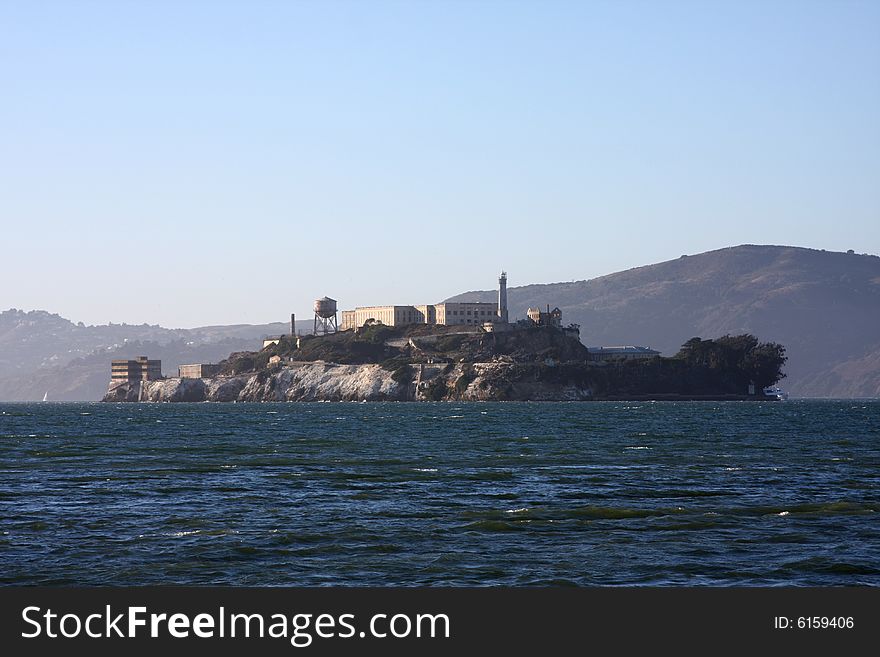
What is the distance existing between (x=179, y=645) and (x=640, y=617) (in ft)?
29.1

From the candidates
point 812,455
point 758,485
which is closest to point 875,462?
point 812,455

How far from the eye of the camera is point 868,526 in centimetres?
4722

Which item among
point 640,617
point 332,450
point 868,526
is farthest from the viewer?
point 332,450

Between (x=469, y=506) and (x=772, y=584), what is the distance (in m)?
21.0

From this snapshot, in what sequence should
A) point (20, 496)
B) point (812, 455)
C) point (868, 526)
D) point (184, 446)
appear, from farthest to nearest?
point (184, 446) → point (812, 455) → point (20, 496) → point (868, 526)

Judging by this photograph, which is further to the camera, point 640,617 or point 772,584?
point 772,584

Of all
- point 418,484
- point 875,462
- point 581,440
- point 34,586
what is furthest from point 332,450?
point 34,586

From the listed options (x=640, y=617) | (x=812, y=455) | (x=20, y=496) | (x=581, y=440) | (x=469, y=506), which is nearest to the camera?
(x=640, y=617)

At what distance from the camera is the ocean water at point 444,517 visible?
38125 mm

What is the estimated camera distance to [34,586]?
35.7 metres

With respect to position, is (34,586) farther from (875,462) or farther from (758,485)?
(875,462)

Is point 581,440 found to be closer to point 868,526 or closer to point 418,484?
point 418,484

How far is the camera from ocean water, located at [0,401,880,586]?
38.1 meters

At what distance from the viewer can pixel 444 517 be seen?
167ft
